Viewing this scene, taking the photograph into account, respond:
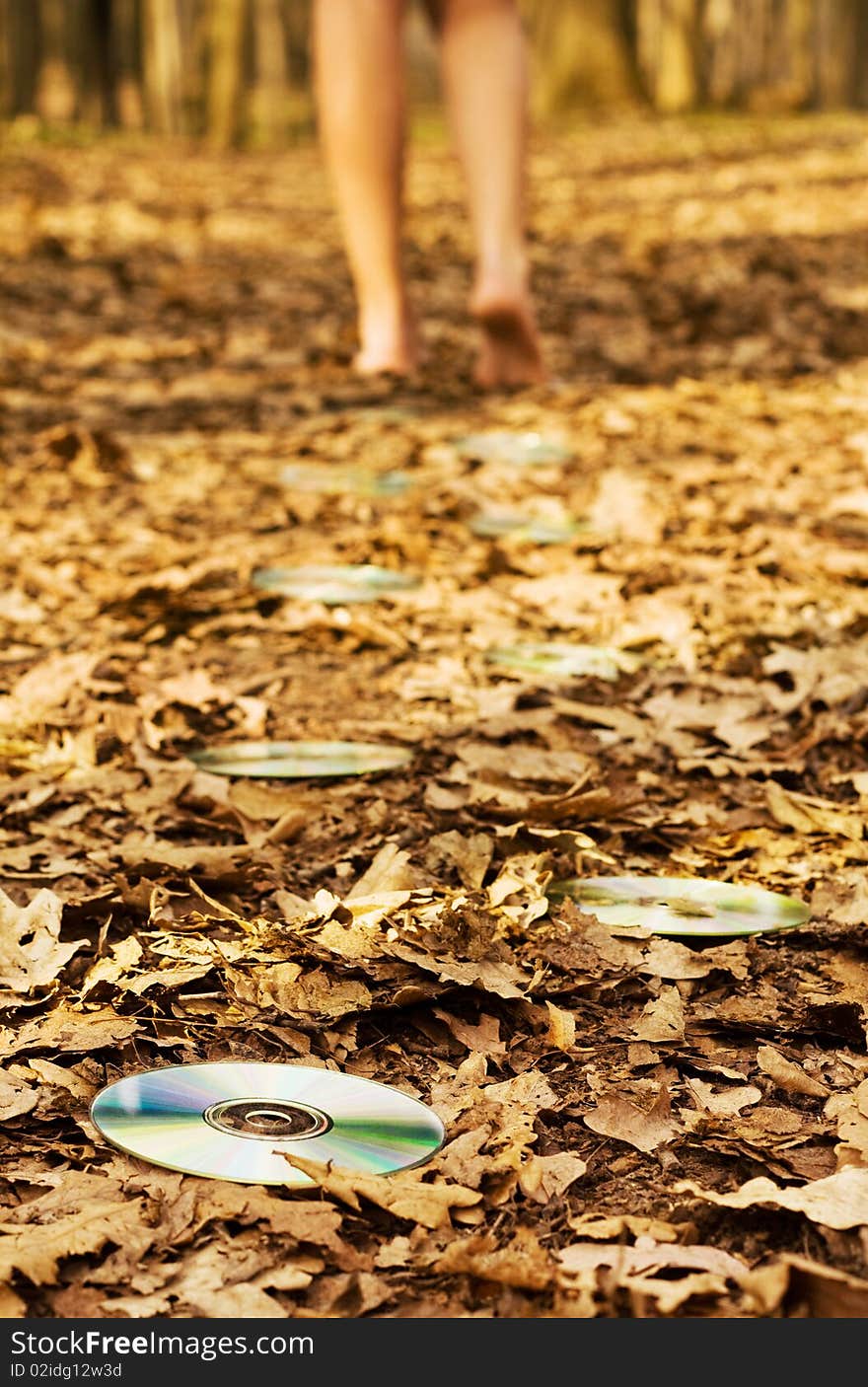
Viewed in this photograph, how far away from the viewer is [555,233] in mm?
8484

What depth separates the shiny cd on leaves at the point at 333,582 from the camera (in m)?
2.78

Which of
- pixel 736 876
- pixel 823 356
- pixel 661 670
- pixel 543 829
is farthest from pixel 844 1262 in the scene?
pixel 823 356

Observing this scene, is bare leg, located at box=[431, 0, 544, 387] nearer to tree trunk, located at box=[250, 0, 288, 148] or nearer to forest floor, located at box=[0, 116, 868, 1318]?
forest floor, located at box=[0, 116, 868, 1318]

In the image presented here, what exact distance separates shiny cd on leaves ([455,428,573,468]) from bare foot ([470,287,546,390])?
12.1 inches

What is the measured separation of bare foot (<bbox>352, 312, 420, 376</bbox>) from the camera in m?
4.22

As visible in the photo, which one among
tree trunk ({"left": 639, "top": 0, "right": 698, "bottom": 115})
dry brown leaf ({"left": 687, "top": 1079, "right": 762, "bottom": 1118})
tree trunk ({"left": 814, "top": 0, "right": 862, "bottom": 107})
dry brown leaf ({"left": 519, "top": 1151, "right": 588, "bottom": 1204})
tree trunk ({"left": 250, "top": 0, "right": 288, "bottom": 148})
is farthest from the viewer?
tree trunk ({"left": 814, "top": 0, "right": 862, "bottom": 107})

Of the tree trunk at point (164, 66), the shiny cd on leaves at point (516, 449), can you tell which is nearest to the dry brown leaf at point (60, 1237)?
the shiny cd on leaves at point (516, 449)

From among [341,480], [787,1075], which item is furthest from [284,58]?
[787,1075]

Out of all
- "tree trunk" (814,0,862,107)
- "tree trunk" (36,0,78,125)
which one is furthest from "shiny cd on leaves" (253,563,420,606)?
"tree trunk" (814,0,862,107)

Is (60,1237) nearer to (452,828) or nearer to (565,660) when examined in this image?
(452,828)

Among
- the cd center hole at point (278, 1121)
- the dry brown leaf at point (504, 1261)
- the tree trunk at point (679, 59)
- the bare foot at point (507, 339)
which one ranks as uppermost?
the tree trunk at point (679, 59)

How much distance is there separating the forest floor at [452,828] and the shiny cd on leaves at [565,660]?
38 millimetres

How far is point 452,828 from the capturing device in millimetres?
1935

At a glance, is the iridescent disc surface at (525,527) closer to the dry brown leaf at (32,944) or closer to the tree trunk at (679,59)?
the dry brown leaf at (32,944)
